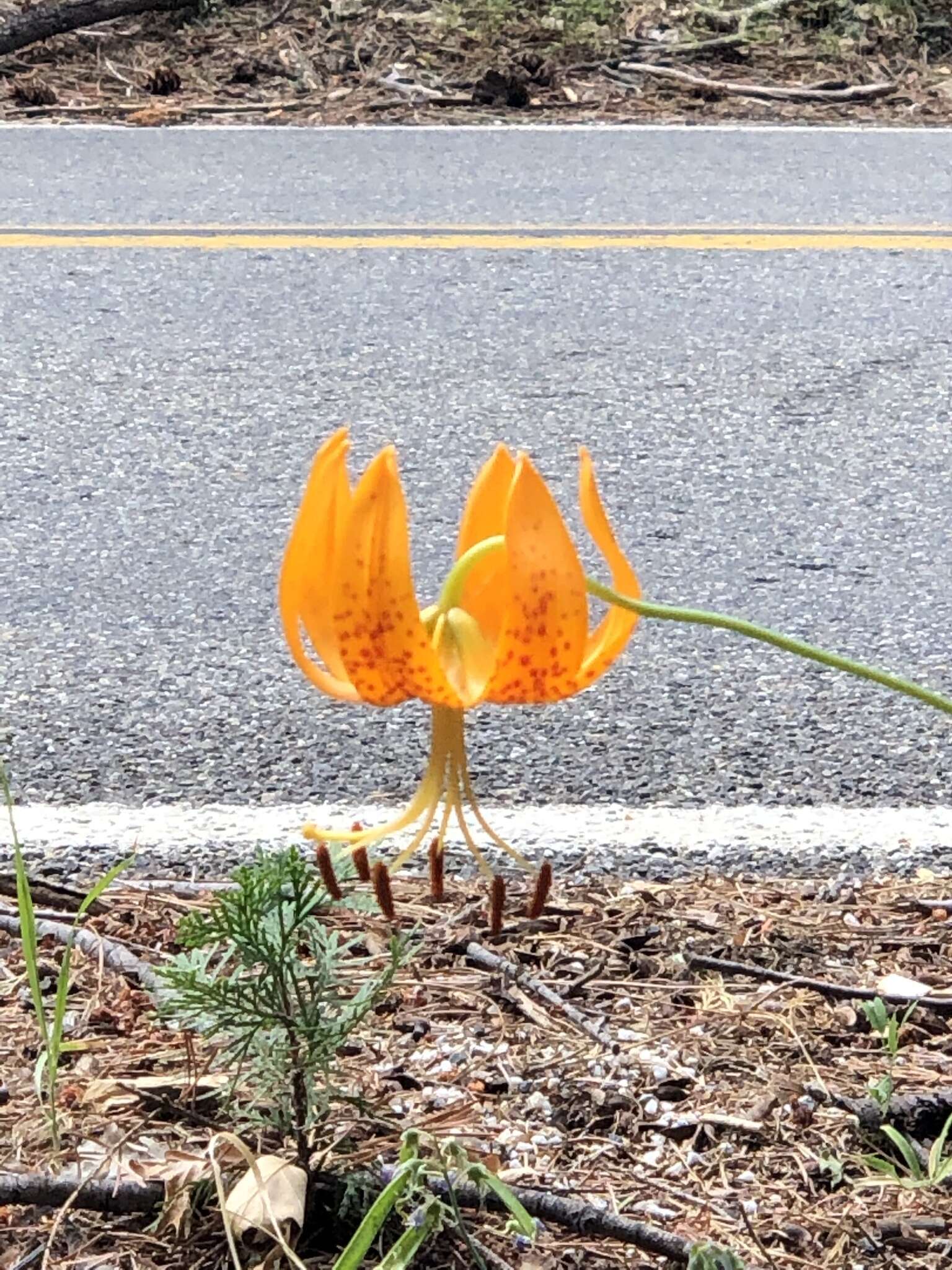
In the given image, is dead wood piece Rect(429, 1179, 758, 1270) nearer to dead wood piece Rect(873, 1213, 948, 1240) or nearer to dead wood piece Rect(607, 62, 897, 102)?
dead wood piece Rect(873, 1213, 948, 1240)

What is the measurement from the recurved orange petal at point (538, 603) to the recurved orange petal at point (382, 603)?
0.16 feet

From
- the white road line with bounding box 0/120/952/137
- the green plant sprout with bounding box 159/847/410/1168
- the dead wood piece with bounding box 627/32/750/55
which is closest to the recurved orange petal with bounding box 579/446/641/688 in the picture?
the green plant sprout with bounding box 159/847/410/1168

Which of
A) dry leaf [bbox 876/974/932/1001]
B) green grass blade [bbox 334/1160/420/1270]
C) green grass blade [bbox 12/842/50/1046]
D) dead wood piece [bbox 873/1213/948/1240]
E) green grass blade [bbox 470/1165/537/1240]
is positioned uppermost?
green grass blade [bbox 12/842/50/1046]

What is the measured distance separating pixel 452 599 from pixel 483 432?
2.88m

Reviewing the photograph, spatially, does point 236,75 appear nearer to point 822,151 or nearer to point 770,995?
point 822,151

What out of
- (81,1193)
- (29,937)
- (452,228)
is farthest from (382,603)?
(452,228)

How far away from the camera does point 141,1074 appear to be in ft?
5.35

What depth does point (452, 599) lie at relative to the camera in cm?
109

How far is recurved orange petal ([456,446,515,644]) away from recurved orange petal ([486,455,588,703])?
0.16ft

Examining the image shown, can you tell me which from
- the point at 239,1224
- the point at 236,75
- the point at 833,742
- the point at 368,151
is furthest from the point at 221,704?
the point at 236,75

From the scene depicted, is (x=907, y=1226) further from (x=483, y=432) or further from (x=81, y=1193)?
(x=483, y=432)

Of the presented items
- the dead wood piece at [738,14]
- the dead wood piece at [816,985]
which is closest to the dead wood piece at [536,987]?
the dead wood piece at [816,985]

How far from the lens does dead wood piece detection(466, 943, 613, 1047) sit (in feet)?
5.65

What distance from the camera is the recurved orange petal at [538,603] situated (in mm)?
995
